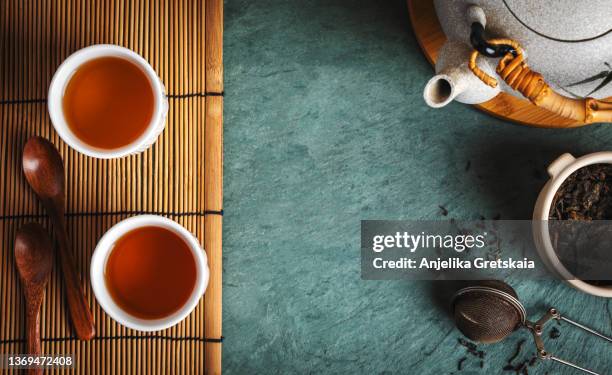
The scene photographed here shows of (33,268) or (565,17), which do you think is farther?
(33,268)

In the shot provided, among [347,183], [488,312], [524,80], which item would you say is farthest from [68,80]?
[488,312]

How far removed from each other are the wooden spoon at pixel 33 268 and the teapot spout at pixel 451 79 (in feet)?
1.83

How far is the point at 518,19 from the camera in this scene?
60cm

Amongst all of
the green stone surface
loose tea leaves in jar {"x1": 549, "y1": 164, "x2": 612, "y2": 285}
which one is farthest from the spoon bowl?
loose tea leaves in jar {"x1": 549, "y1": 164, "x2": 612, "y2": 285}

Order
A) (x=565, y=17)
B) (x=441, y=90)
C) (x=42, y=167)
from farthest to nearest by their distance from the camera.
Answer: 1. (x=42, y=167)
2. (x=441, y=90)
3. (x=565, y=17)

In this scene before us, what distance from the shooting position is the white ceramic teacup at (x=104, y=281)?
0.73 meters

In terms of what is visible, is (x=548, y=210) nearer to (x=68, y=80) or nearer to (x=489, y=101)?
(x=489, y=101)

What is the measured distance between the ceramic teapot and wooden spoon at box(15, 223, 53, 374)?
0.56 metres

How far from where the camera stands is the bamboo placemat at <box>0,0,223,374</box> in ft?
2.67

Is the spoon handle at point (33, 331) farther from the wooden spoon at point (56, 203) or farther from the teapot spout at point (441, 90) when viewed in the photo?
the teapot spout at point (441, 90)

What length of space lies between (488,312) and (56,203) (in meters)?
0.66

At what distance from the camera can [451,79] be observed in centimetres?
67

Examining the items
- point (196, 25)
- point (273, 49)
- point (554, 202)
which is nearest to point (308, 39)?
point (273, 49)

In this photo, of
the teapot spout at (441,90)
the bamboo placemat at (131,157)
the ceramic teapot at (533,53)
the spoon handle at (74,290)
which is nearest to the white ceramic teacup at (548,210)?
the ceramic teapot at (533,53)
